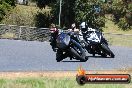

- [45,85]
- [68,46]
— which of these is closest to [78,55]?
[68,46]

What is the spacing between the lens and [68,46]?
1484 cm

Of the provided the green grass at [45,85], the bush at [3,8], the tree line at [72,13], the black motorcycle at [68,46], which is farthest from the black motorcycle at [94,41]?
the bush at [3,8]

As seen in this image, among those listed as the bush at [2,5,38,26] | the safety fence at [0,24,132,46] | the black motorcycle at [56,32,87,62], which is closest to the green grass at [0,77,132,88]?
the black motorcycle at [56,32,87,62]

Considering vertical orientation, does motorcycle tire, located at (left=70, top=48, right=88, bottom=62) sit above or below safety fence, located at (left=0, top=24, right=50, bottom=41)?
above

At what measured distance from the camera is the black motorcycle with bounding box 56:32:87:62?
14.7 metres

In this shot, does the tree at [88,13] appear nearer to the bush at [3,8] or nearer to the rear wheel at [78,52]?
the bush at [3,8]

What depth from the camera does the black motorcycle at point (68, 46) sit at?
1466 cm

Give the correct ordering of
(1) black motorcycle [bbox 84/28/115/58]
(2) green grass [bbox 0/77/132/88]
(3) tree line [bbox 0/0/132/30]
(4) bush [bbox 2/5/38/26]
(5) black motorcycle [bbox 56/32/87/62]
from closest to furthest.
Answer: (2) green grass [bbox 0/77/132/88]
(5) black motorcycle [bbox 56/32/87/62]
(1) black motorcycle [bbox 84/28/115/58]
(3) tree line [bbox 0/0/132/30]
(4) bush [bbox 2/5/38/26]

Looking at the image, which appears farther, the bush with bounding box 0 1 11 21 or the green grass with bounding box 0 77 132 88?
the bush with bounding box 0 1 11 21

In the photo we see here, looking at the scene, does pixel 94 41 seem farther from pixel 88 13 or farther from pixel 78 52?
pixel 88 13

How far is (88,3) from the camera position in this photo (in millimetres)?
38062

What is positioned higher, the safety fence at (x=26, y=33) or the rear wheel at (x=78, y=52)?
the rear wheel at (x=78, y=52)

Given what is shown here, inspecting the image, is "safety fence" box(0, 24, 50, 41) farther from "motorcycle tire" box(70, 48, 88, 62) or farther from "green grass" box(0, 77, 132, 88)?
"green grass" box(0, 77, 132, 88)

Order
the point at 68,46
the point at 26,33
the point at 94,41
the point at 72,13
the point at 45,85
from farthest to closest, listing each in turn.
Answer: the point at 72,13 → the point at 26,33 → the point at 94,41 → the point at 68,46 → the point at 45,85
